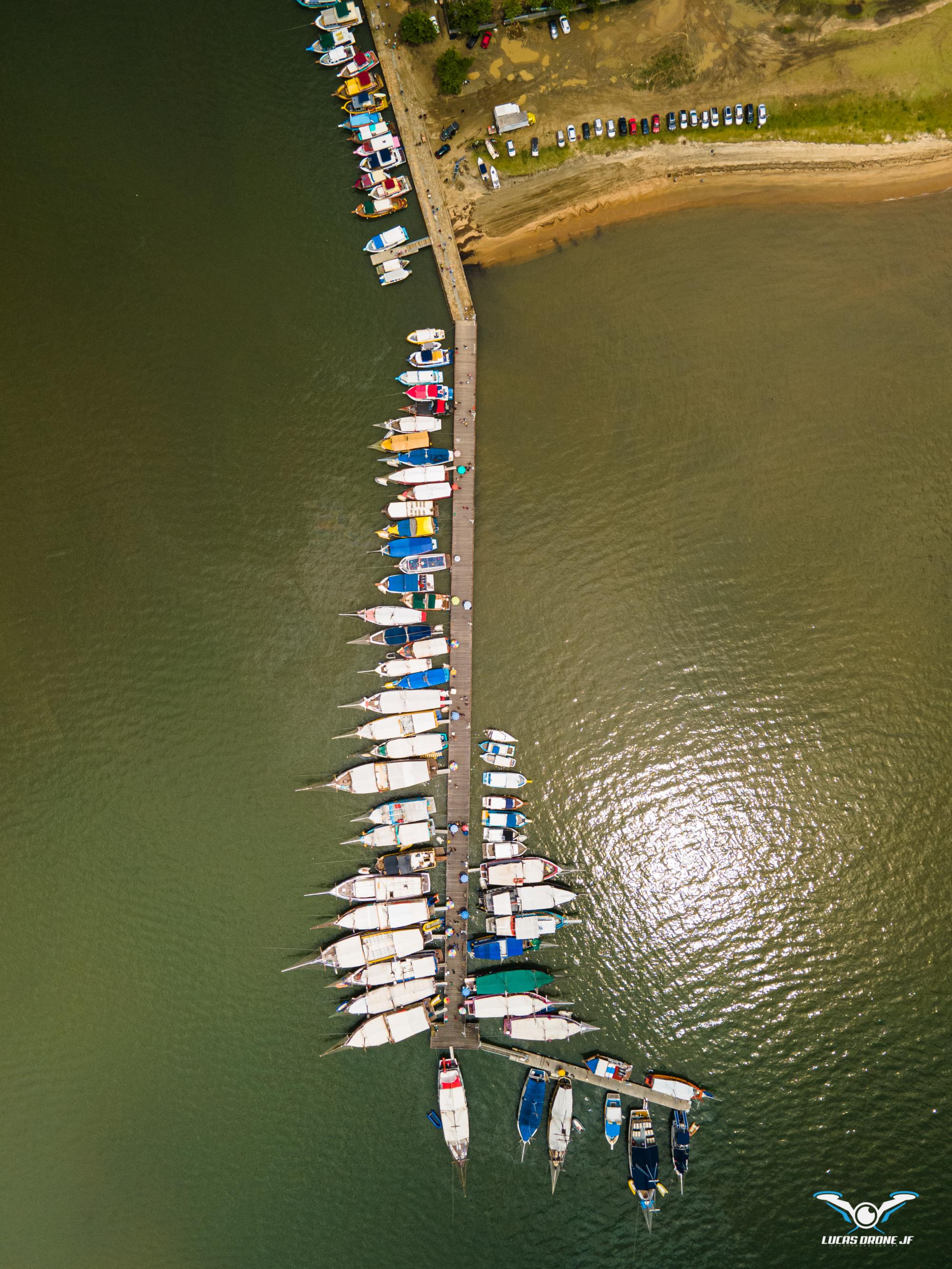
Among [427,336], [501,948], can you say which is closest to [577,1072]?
[501,948]

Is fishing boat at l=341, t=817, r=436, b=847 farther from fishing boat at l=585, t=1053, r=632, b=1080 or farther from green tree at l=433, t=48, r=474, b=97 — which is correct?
green tree at l=433, t=48, r=474, b=97

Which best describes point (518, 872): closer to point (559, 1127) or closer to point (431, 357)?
point (559, 1127)

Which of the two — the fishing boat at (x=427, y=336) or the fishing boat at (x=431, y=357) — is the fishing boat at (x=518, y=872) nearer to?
the fishing boat at (x=431, y=357)

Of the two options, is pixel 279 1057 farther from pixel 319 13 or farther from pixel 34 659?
pixel 319 13

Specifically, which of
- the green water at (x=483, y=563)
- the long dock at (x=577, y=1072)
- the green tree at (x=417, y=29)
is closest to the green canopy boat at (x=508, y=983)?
the green water at (x=483, y=563)

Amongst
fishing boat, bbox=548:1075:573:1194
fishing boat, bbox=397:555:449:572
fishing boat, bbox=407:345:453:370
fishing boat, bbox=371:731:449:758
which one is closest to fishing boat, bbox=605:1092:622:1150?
fishing boat, bbox=548:1075:573:1194

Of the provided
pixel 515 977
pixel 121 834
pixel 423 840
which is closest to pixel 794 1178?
pixel 515 977
